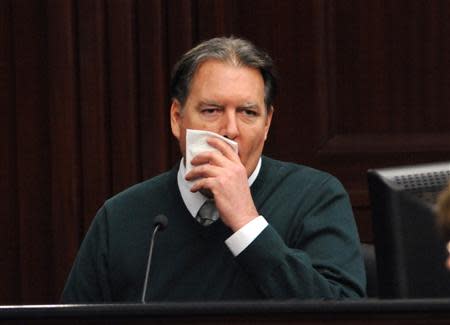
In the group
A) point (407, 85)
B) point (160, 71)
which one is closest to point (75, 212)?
point (160, 71)

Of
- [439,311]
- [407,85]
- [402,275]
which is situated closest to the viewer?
[439,311]

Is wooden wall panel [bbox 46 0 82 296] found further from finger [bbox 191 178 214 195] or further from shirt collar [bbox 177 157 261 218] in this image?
finger [bbox 191 178 214 195]

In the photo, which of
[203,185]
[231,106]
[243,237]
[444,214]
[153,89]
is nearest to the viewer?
[444,214]

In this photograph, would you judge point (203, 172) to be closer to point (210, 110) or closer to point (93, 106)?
point (210, 110)

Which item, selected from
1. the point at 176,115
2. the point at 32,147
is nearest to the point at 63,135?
the point at 32,147

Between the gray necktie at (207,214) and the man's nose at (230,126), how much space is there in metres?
0.13

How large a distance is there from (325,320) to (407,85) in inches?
61.7

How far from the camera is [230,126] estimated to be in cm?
239

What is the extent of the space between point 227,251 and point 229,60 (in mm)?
383

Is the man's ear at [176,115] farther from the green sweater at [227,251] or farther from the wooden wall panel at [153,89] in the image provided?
the wooden wall panel at [153,89]

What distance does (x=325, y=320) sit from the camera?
1.64 m

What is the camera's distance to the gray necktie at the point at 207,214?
240cm

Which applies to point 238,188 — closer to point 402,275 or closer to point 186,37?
point 402,275

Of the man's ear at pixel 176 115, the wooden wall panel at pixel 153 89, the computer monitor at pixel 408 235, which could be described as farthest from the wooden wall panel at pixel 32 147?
the computer monitor at pixel 408 235
